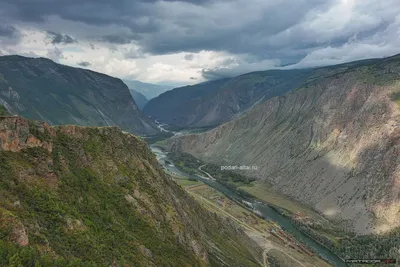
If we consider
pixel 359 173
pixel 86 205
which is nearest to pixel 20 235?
pixel 86 205

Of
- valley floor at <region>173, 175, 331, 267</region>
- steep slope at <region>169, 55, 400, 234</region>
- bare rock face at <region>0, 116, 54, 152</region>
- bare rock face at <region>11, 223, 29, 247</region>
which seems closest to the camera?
bare rock face at <region>11, 223, 29, 247</region>

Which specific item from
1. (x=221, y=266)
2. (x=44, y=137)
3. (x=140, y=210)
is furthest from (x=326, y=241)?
(x=44, y=137)

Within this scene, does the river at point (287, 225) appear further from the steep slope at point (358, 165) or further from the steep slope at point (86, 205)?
the steep slope at point (86, 205)

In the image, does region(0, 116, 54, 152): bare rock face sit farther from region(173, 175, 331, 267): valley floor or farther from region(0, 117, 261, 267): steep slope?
region(173, 175, 331, 267): valley floor

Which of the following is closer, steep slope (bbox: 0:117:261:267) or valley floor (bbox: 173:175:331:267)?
steep slope (bbox: 0:117:261:267)

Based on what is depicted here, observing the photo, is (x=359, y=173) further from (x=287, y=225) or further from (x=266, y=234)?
(x=266, y=234)

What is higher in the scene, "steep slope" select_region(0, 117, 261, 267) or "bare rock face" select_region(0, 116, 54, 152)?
"bare rock face" select_region(0, 116, 54, 152)

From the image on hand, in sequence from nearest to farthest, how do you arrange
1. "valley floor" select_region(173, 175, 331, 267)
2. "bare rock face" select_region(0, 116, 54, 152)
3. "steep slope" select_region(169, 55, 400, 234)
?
"bare rock face" select_region(0, 116, 54, 152) < "valley floor" select_region(173, 175, 331, 267) < "steep slope" select_region(169, 55, 400, 234)

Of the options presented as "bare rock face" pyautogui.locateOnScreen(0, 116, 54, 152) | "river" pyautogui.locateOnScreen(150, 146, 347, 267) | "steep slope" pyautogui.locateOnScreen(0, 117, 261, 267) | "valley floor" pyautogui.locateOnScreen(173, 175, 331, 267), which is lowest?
"river" pyautogui.locateOnScreen(150, 146, 347, 267)

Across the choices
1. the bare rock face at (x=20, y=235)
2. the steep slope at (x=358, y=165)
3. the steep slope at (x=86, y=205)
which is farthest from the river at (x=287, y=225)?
the bare rock face at (x=20, y=235)

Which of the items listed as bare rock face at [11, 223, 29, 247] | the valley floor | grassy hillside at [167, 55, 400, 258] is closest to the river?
grassy hillside at [167, 55, 400, 258]
